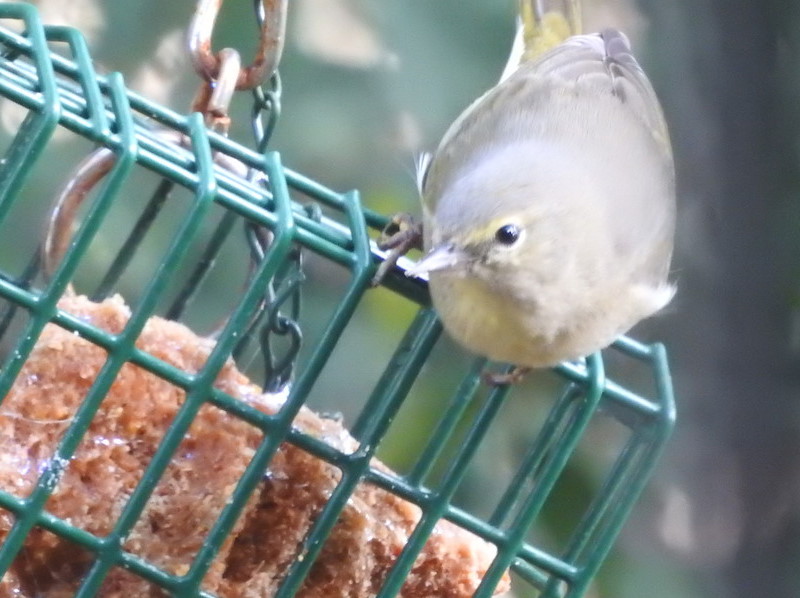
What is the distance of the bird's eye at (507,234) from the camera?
1.25 m

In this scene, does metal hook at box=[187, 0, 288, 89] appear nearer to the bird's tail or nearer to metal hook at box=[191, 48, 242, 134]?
metal hook at box=[191, 48, 242, 134]

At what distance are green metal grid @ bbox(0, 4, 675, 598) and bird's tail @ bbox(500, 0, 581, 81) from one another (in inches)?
36.1

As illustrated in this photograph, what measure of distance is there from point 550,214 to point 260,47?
400 mm

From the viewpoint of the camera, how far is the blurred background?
8.00ft

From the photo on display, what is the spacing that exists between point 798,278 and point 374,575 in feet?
5.61

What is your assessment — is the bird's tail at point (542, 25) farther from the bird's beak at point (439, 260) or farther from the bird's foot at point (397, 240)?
the bird's beak at point (439, 260)

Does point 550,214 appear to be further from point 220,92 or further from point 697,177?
point 697,177

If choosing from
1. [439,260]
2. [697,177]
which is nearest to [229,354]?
[439,260]

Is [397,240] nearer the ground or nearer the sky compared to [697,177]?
nearer the ground

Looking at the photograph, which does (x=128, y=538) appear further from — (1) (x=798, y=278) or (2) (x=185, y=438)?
(1) (x=798, y=278)

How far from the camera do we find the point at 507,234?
1.26 m

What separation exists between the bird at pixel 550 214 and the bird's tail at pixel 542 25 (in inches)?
13.1

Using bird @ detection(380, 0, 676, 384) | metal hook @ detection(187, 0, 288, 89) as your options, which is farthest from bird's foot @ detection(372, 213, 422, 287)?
metal hook @ detection(187, 0, 288, 89)

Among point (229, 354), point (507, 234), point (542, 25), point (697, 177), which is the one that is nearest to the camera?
point (229, 354)
